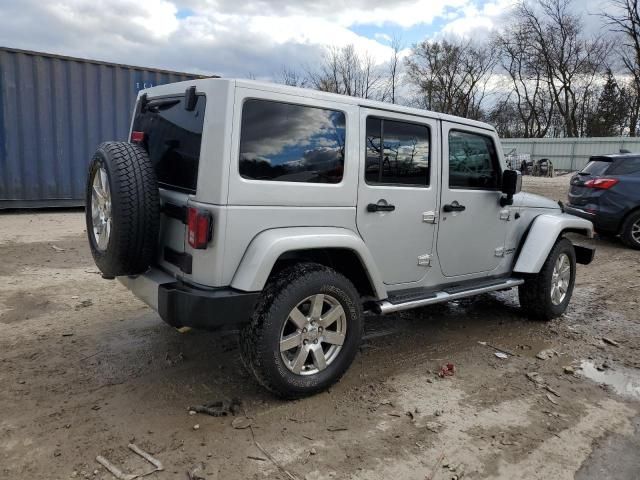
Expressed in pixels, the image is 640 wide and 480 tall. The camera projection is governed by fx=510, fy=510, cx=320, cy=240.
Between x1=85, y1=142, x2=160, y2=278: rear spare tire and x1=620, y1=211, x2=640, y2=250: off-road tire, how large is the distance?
8.50 metres

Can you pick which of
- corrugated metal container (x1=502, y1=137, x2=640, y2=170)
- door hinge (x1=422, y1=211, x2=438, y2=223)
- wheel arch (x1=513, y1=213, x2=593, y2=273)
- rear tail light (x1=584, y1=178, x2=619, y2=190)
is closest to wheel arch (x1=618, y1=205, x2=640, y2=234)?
rear tail light (x1=584, y1=178, x2=619, y2=190)

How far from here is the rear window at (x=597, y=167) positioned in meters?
9.04

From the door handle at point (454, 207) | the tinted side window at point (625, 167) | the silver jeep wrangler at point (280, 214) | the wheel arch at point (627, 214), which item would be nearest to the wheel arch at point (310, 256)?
the silver jeep wrangler at point (280, 214)

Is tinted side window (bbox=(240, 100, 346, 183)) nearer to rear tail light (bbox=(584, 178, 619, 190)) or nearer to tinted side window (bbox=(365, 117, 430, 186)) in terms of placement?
tinted side window (bbox=(365, 117, 430, 186))

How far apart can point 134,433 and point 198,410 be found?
0.40m

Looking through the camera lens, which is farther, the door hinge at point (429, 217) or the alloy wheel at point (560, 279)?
the alloy wheel at point (560, 279)

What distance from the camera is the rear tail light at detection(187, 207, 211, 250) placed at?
2.88 m

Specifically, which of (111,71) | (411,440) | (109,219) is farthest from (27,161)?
(411,440)

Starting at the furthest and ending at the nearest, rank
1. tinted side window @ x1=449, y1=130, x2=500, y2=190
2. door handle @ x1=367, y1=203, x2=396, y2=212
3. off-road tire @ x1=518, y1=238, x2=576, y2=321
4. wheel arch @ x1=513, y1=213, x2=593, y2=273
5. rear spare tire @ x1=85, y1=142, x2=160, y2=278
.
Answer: off-road tire @ x1=518, y1=238, x2=576, y2=321 → wheel arch @ x1=513, y1=213, x2=593, y2=273 → tinted side window @ x1=449, y1=130, x2=500, y2=190 → door handle @ x1=367, y1=203, x2=396, y2=212 → rear spare tire @ x1=85, y1=142, x2=160, y2=278

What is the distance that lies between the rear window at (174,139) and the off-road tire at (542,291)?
3.47 meters

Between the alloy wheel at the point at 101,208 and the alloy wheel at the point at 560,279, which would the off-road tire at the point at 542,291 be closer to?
the alloy wheel at the point at 560,279

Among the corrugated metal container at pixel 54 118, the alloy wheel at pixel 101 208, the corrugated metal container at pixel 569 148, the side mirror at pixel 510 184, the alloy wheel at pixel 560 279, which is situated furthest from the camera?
the corrugated metal container at pixel 569 148

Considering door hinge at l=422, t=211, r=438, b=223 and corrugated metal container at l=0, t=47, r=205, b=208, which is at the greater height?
corrugated metal container at l=0, t=47, r=205, b=208

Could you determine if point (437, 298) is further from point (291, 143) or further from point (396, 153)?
point (291, 143)
